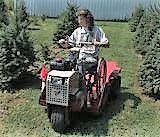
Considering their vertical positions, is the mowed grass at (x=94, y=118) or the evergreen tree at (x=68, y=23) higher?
the evergreen tree at (x=68, y=23)

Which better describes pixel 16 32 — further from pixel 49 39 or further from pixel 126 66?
pixel 49 39

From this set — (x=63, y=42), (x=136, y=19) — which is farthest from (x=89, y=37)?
(x=136, y=19)

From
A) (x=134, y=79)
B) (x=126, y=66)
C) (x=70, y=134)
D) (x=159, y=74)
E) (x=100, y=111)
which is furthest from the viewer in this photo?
(x=126, y=66)

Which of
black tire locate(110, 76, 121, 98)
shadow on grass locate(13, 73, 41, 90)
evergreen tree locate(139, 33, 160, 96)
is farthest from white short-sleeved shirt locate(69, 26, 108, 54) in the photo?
shadow on grass locate(13, 73, 41, 90)

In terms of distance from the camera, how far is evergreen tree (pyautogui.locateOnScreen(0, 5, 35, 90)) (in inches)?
288

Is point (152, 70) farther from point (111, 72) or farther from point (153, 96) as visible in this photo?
point (111, 72)

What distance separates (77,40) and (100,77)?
67 cm

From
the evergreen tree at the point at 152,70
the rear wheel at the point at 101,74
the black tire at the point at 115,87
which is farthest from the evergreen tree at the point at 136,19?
the rear wheel at the point at 101,74

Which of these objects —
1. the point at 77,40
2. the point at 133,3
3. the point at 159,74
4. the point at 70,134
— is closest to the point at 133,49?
the point at 159,74

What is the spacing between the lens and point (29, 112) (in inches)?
264

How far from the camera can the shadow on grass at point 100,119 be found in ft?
20.3

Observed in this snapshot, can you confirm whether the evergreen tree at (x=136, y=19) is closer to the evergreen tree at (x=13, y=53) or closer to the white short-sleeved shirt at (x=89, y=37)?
the evergreen tree at (x=13, y=53)

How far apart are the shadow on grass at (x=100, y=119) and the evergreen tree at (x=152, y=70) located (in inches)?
12.1

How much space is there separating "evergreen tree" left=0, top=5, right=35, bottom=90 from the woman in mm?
1234
